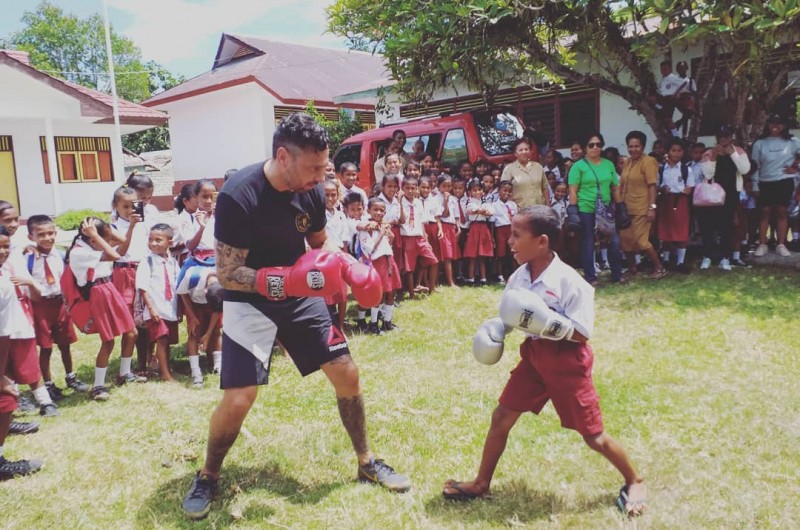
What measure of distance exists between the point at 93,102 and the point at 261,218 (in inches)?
641

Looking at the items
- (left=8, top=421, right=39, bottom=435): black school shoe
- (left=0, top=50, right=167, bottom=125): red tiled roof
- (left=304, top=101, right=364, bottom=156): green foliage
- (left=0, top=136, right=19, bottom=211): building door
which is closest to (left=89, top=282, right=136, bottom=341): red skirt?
(left=8, top=421, right=39, bottom=435): black school shoe

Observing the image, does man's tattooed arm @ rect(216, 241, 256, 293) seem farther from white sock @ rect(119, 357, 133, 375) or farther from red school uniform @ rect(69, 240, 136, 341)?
white sock @ rect(119, 357, 133, 375)

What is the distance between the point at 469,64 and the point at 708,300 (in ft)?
14.6

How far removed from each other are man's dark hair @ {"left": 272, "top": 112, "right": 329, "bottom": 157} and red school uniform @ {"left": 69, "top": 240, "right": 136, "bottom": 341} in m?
2.67

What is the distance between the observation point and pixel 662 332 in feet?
18.6

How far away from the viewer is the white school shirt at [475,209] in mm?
7906

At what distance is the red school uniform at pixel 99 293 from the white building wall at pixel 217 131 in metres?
14.6

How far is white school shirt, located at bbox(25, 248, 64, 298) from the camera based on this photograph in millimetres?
4727

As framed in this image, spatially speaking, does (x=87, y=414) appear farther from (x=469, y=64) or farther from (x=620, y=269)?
(x=469, y=64)

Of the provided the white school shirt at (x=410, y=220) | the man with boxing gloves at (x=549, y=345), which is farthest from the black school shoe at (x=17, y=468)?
the white school shirt at (x=410, y=220)

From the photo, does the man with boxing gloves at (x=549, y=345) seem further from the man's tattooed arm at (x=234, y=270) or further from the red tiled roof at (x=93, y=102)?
the red tiled roof at (x=93, y=102)

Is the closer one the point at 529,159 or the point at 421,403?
the point at 421,403

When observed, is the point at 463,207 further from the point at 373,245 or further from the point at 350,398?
the point at 350,398

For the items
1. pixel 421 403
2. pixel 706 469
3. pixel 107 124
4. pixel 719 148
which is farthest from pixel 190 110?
pixel 706 469
